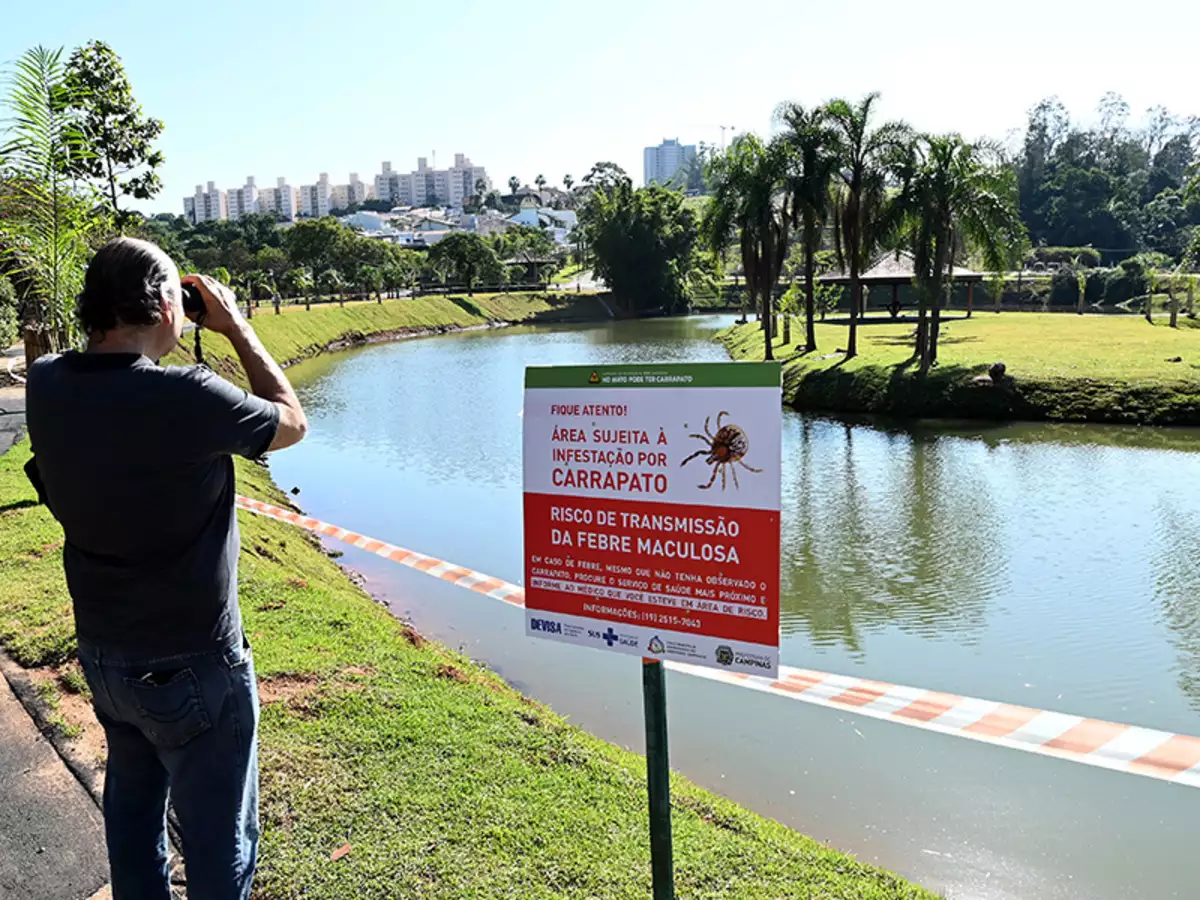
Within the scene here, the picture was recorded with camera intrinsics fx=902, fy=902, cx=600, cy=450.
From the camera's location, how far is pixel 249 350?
254cm

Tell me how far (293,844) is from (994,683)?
5.98 meters

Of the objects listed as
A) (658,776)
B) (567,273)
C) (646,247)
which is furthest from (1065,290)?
(658,776)

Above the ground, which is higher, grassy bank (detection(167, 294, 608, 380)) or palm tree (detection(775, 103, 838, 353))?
palm tree (detection(775, 103, 838, 353))

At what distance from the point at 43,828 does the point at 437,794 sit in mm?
1495

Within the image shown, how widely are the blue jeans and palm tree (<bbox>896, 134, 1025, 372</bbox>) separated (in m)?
21.9

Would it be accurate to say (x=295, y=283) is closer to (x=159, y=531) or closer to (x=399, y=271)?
(x=399, y=271)

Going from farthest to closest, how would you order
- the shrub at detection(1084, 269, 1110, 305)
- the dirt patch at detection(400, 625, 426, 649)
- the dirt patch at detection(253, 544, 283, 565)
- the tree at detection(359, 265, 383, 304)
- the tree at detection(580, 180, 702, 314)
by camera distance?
the tree at detection(580, 180, 702, 314) → the tree at detection(359, 265, 383, 304) → the shrub at detection(1084, 269, 1110, 305) → the dirt patch at detection(253, 544, 283, 565) → the dirt patch at detection(400, 625, 426, 649)

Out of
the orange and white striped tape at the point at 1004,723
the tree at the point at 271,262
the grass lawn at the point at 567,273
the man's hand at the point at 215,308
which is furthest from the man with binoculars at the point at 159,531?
the grass lawn at the point at 567,273

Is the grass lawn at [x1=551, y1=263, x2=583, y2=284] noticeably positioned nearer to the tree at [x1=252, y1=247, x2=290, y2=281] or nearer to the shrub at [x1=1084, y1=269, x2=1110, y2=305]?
the tree at [x1=252, y1=247, x2=290, y2=281]

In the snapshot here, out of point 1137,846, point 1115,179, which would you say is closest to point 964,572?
point 1137,846

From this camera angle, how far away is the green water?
5.33 meters

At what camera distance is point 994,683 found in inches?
293

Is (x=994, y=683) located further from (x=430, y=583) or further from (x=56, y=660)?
(x=56, y=660)

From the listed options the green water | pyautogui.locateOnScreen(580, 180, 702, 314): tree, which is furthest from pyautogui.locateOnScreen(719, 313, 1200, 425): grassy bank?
pyautogui.locateOnScreen(580, 180, 702, 314): tree
